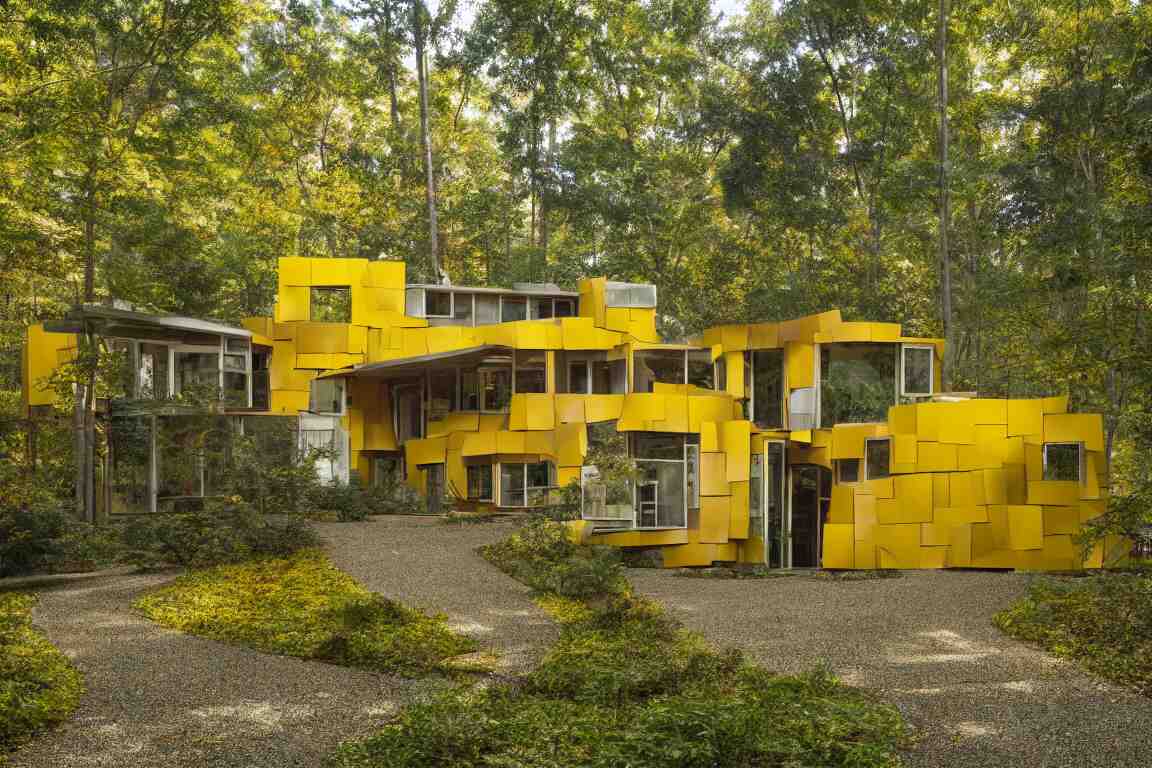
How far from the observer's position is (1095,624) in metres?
12.1

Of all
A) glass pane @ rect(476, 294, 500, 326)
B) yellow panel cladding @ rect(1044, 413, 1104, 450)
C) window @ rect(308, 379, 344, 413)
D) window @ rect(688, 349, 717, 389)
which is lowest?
yellow panel cladding @ rect(1044, 413, 1104, 450)

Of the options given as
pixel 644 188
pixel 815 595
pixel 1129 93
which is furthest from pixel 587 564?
pixel 644 188

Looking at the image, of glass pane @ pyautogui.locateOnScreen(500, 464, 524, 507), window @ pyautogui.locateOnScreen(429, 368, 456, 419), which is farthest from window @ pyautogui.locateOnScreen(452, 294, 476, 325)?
glass pane @ pyautogui.locateOnScreen(500, 464, 524, 507)

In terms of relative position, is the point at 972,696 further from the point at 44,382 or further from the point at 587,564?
the point at 44,382

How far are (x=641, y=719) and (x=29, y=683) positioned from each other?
520 cm

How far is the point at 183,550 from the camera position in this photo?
16172 millimetres

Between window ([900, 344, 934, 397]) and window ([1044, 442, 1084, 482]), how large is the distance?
5053 mm

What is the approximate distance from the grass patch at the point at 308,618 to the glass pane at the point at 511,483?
1001 centimetres

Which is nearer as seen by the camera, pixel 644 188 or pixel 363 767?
pixel 363 767

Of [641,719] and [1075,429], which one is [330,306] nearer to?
[1075,429]

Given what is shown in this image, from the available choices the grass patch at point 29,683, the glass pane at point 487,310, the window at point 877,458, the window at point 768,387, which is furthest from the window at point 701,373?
the grass patch at point 29,683

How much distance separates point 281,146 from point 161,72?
51.5 ft

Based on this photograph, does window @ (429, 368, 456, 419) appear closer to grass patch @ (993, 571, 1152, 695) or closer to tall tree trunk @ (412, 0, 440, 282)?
tall tree trunk @ (412, 0, 440, 282)

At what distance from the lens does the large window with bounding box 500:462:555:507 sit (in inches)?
992
